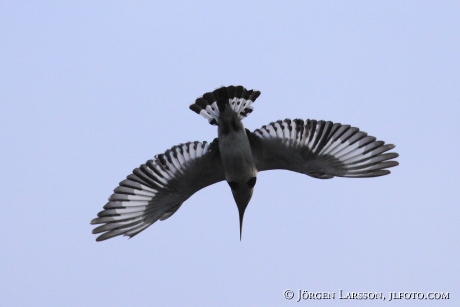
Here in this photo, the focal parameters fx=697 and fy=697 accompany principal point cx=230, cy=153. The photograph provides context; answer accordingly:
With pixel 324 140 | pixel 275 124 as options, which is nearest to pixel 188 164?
pixel 275 124

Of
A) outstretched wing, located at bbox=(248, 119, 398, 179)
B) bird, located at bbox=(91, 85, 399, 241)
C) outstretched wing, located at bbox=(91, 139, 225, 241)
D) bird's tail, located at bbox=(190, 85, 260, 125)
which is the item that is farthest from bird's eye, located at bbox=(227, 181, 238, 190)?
bird's tail, located at bbox=(190, 85, 260, 125)

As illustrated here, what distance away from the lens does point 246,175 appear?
830cm

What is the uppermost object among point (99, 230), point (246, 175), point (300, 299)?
point (246, 175)

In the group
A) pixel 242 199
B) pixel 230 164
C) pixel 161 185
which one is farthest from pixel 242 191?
pixel 161 185

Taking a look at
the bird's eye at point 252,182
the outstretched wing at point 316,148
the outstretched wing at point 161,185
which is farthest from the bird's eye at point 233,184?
the outstretched wing at point 316,148

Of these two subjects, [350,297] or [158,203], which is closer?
[350,297]

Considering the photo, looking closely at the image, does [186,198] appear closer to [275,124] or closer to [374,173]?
[275,124]

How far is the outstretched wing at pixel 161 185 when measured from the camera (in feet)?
28.3

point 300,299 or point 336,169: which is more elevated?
point 336,169

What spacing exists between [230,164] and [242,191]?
0.42 meters

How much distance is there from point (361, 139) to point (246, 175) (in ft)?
5.09

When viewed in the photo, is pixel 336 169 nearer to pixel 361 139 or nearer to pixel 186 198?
pixel 361 139

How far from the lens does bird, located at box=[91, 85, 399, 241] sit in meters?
8.34

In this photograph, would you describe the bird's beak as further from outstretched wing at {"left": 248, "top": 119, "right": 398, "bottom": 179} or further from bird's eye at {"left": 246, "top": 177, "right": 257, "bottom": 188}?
outstretched wing at {"left": 248, "top": 119, "right": 398, "bottom": 179}
